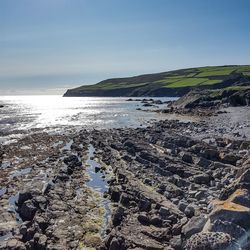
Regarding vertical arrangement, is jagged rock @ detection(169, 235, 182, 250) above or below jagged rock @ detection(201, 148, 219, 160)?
above

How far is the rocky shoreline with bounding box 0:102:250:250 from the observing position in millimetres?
15086

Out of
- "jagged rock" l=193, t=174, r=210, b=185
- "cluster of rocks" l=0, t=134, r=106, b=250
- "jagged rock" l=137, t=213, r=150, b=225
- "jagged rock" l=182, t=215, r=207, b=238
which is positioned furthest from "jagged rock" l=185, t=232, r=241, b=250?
"jagged rock" l=193, t=174, r=210, b=185

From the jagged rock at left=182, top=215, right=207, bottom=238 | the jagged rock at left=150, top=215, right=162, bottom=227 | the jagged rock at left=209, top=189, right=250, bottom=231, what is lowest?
the jagged rock at left=150, top=215, right=162, bottom=227

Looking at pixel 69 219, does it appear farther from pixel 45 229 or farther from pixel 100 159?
pixel 100 159

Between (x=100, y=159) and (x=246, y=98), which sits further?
(x=246, y=98)

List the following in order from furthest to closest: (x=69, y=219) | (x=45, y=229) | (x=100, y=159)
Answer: (x=100, y=159) < (x=69, y=219) < (x=45, y=229)

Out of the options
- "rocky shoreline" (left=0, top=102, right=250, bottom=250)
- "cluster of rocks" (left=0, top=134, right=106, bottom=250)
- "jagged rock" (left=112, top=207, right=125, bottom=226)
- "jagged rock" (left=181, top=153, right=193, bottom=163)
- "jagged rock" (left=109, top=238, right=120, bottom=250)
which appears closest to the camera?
"rocky shoreline" (left=0, top=102, right=250, bottom=250)

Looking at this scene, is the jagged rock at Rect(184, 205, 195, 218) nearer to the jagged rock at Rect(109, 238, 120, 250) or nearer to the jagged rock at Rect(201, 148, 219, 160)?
the jagged rock at Rect(109, 238, 120, 250)

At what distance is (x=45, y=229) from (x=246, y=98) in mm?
97350

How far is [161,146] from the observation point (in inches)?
1781

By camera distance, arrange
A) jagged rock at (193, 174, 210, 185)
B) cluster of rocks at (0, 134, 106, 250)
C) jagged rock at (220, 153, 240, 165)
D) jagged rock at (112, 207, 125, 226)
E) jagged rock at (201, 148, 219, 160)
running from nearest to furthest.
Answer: cluster of rocks at (0, 134, 106, 250), jagged rock at (112, 207, 125, 226), jagged rock at (193, 174, 210, 185), jagged rock at (220, 153, 240, 165), jagged rock at (201, 148, 219, 160)

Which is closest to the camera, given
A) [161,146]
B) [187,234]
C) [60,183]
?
[187,234]

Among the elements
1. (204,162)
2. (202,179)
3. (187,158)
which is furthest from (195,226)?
(187,158)

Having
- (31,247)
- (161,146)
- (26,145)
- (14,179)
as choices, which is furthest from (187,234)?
(26,145)
